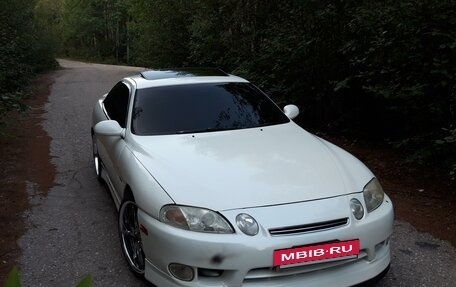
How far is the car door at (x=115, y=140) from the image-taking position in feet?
14.3

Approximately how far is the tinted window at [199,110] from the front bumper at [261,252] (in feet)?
4.45

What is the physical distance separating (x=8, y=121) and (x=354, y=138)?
705 cm

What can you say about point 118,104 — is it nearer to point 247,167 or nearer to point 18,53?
point 247,167

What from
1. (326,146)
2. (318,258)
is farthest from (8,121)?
(318,258)

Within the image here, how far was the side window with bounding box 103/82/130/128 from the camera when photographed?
4.73 m

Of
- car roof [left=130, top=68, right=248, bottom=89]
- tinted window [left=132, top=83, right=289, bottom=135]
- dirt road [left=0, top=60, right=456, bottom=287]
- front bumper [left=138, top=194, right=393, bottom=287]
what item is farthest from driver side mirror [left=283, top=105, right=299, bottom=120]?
front bumper [left=138, top=194, right=393, bottom=287]

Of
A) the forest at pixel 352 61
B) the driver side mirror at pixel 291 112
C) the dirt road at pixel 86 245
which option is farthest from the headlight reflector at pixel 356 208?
the forest at pixel 352 61

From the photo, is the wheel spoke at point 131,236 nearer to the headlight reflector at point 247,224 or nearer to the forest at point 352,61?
the headlight reflector at point 247,224

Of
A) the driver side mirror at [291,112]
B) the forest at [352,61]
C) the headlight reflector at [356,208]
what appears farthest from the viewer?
the forest at [352,61]

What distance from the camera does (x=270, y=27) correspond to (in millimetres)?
9227

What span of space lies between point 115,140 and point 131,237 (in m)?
1.14

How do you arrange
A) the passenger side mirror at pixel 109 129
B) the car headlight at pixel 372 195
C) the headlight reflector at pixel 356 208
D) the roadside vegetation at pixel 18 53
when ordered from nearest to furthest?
1. the headlight reflector at pixel 356 208
2. the car headlight at pixel 372 195
3. the passenger side mirror at pixel 109 129
4. the roadside vegetation at pixel 18 53

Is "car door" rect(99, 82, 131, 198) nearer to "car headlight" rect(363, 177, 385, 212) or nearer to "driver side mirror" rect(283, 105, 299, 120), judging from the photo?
"driver side mirror" rect(283, 105, 299, 120)

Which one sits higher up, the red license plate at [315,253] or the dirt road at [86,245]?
the red license plate at [315,253]
